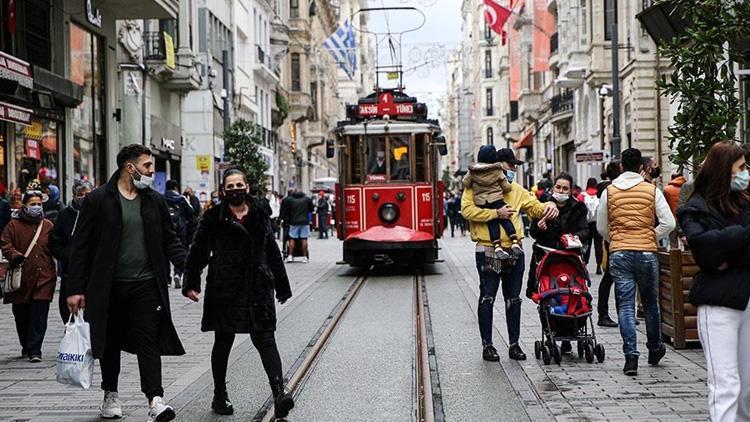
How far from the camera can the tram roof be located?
2264cm

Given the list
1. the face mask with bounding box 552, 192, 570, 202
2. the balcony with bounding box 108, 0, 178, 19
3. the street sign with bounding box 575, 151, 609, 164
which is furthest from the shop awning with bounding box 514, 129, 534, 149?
the face mask with bounding box 552, 192, 570, 202

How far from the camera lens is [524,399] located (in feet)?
28.1

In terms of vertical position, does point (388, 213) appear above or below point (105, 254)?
above

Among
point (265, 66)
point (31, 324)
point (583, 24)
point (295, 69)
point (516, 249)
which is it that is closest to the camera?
point (516, 249)

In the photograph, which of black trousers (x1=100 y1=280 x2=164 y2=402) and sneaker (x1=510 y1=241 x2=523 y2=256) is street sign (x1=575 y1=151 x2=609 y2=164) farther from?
black trousers (x1=100 y1=280 x2=164 y2=402)

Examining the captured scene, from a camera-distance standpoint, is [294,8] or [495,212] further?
[294,8]

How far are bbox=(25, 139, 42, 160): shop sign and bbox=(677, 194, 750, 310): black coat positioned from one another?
57.6 ft

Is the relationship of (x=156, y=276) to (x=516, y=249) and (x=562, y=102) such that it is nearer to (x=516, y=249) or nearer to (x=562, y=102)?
(x=516, y=249)

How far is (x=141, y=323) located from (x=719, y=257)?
3.87 metres

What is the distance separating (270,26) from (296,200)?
37.7 metres

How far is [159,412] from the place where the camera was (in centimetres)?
754

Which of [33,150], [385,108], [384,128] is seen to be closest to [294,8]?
[385,108]

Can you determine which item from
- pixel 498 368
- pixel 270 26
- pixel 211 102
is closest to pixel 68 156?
pixel 498 368

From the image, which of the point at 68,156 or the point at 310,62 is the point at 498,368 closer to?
the point at 68,156
